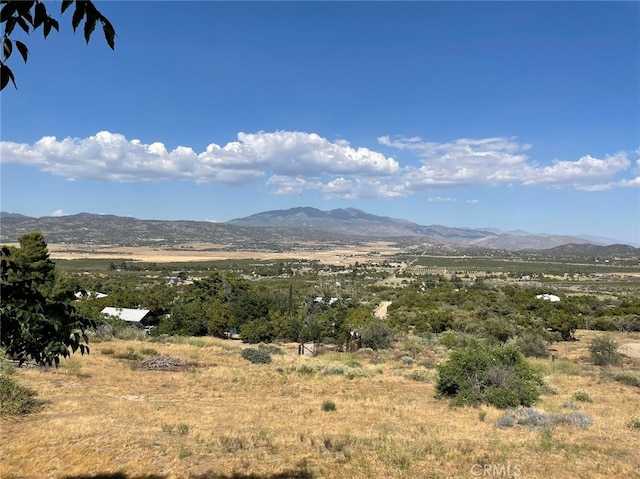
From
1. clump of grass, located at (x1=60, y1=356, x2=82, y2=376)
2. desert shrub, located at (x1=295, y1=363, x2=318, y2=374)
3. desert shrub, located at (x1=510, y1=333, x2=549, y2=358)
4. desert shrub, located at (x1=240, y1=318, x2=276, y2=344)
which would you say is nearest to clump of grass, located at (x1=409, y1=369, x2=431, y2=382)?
desert shrub, located at (x1=295, y1=363, x2=318, y2=374)

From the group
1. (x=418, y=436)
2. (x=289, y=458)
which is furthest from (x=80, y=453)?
(x=418, y=436)

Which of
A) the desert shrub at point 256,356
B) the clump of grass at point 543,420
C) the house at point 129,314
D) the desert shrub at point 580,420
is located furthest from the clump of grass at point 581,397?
the house at point 129,314

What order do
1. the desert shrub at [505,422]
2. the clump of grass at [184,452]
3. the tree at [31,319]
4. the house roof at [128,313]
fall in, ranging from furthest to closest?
1. the house roof at [128,313]
2. the desert shrub at [505,422]
3. the clump of grass at [184,452]
4. the tree at [31,319]

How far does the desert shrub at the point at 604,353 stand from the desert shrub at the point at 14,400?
99.2ft

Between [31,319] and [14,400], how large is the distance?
33.5ft

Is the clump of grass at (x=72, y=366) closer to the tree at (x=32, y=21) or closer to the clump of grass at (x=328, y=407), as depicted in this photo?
the clump of grass at (x=328, y=407)

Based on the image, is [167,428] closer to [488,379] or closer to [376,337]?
[488,379]

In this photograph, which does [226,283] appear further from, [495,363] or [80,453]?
[80,453]

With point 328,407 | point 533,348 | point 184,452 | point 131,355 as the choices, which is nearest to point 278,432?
point 184,452

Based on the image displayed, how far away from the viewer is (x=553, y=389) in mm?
17969

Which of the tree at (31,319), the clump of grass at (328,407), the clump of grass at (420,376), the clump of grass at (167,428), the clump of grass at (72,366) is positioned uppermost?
the tree at (31,319)

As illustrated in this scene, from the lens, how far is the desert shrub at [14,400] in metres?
10.9

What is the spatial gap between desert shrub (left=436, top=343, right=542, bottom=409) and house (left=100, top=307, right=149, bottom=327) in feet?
116

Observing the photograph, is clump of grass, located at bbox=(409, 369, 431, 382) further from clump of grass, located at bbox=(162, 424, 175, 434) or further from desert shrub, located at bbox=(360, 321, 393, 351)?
clump of grass, located at bbox=(162, 424, 175, 434)
